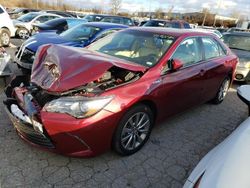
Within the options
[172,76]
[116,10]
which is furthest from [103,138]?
[116,10]

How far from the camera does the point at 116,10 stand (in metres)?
46.0

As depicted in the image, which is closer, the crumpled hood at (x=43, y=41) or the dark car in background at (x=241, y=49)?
the crumpled hood at (x=43, y=41)

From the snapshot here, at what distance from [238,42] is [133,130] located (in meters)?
7.16

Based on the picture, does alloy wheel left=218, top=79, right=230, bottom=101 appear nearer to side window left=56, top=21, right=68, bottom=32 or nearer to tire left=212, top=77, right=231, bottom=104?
tire left=212, top=77, right=231, bottom=104

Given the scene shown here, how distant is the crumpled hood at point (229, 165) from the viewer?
1655 mm

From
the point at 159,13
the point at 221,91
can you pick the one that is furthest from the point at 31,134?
the point at 159,13

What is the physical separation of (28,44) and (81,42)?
4.59ft

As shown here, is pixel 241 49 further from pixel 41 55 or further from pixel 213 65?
pixel 41 55

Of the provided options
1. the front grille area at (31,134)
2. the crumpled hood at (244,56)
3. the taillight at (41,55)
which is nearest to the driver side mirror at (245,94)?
the front grille area at (31,134)

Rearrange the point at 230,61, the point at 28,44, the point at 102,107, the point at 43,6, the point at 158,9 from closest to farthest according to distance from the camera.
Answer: the point at 102,107
the point at 230,61
the point at 28,44
the point at 43,6
the point at 158,9

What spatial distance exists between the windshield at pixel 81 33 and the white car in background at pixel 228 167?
562 cm

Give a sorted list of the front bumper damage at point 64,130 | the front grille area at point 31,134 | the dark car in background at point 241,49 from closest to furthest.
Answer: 1. the front bumper damage at point 64,130
2. the front grille area at point 31,134
3. the dark car in background at point 241,49

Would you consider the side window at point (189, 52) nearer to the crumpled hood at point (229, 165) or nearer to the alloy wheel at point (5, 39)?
the crumpled hood at point (229, 165)

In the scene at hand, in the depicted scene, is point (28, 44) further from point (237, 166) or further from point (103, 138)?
point (237, 166)
